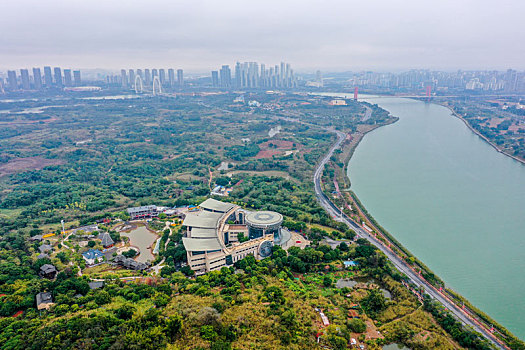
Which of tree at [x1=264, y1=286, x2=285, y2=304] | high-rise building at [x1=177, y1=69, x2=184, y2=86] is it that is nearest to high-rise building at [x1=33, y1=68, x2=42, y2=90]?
high-rise building at [x1=177, y1=69, x2=184, y2=86]

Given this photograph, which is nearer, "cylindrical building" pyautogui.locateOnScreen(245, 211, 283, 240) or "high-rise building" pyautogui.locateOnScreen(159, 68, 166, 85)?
"cylindrical building" pyautogui.locateOnScreen(245, 211, 283, 240)

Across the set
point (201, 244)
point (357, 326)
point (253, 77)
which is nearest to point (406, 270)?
point (357, 326)

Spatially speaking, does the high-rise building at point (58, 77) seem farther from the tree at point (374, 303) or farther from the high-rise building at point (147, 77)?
the tree at point (374, 303)

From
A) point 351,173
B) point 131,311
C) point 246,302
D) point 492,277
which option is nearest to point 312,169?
point 351,173

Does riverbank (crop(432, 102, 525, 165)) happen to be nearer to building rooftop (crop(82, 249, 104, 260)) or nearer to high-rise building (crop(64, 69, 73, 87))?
building rooftop (crop(82, 249, 104, 260))

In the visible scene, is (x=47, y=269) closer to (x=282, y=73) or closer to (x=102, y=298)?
(x=102, y=298)

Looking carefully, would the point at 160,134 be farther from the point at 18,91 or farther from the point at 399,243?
the point at 18,91

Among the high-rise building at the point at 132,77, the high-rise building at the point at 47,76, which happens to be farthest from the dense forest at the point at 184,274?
the high-rise building at the point at 132,77
